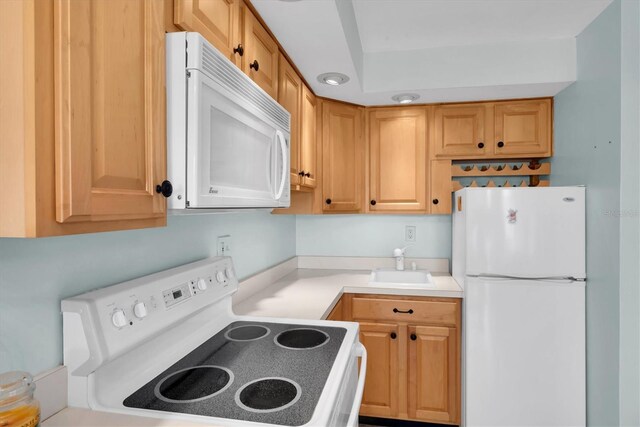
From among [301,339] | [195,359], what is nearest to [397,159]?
[301,339]

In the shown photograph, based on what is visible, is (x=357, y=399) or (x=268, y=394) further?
(x=357, y=399)

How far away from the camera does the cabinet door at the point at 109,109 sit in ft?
1.77

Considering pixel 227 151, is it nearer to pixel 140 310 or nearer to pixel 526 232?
pixel 140 310

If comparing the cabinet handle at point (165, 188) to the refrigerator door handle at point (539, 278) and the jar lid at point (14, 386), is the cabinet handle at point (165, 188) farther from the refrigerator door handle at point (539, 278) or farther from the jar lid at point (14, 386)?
the refrigerator door handle at point (539, 278)

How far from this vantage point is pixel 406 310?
7.41ft

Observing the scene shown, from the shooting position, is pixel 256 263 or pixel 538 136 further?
pixel 538 136

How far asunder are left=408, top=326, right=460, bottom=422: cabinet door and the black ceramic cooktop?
1.10m

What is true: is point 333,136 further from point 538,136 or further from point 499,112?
point 538,136

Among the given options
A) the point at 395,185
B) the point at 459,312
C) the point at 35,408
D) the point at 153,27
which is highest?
the point at 153,27

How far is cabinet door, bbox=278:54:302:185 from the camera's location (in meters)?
1.75

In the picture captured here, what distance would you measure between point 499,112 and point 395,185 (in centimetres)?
84

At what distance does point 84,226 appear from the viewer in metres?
0.59

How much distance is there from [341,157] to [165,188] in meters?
1.87

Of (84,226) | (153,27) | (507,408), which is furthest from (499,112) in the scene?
(84,226)
